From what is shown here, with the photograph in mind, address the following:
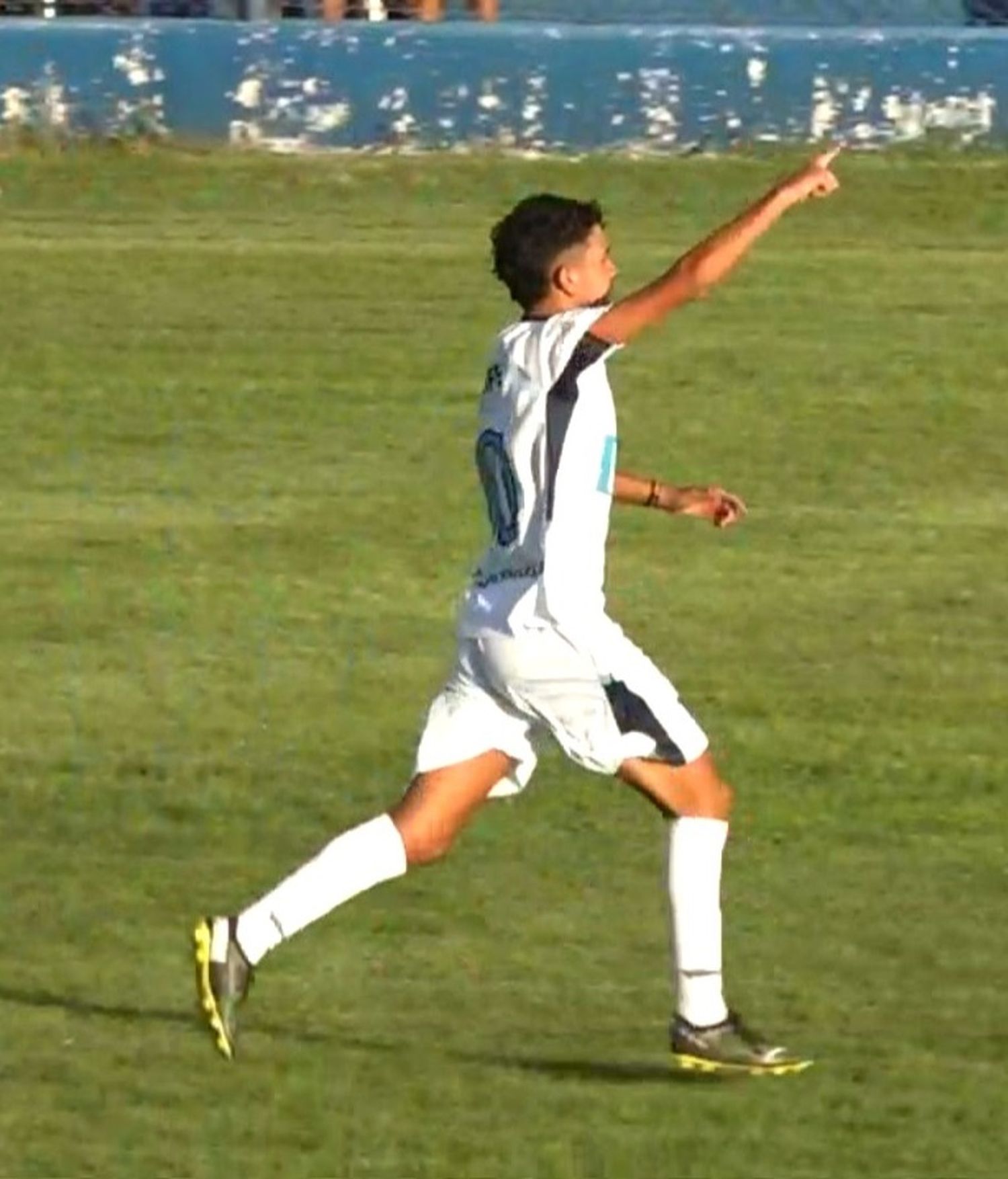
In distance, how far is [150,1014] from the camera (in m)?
7.73

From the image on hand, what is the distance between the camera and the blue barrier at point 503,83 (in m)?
20.6

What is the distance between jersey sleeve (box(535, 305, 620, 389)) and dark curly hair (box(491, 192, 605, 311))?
0.33 feet

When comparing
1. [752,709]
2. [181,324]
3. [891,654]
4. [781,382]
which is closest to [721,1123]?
[752,709]

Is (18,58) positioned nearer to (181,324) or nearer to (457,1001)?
(181,324)

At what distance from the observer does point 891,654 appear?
11.3 meters

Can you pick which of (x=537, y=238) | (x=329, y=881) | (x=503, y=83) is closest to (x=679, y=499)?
(x=537, y=238)

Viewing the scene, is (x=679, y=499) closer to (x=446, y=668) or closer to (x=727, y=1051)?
(x=727, y=1051)

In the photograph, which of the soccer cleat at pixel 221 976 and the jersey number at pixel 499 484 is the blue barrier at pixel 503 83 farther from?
the soccer cleat at pixel 221 976

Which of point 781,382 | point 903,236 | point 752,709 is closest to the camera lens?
point 752,709

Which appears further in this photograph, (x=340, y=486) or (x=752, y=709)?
(x=340, y=486)

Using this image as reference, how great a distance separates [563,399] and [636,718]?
61 centimetres

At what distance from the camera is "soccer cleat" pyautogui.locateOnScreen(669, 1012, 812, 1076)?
7.19 meters

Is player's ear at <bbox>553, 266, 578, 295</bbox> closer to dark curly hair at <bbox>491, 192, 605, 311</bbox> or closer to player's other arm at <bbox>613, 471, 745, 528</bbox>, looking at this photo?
dark curly hair at <bbox>491, 192, 605, 311</bbox>

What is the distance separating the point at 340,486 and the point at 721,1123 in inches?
284
